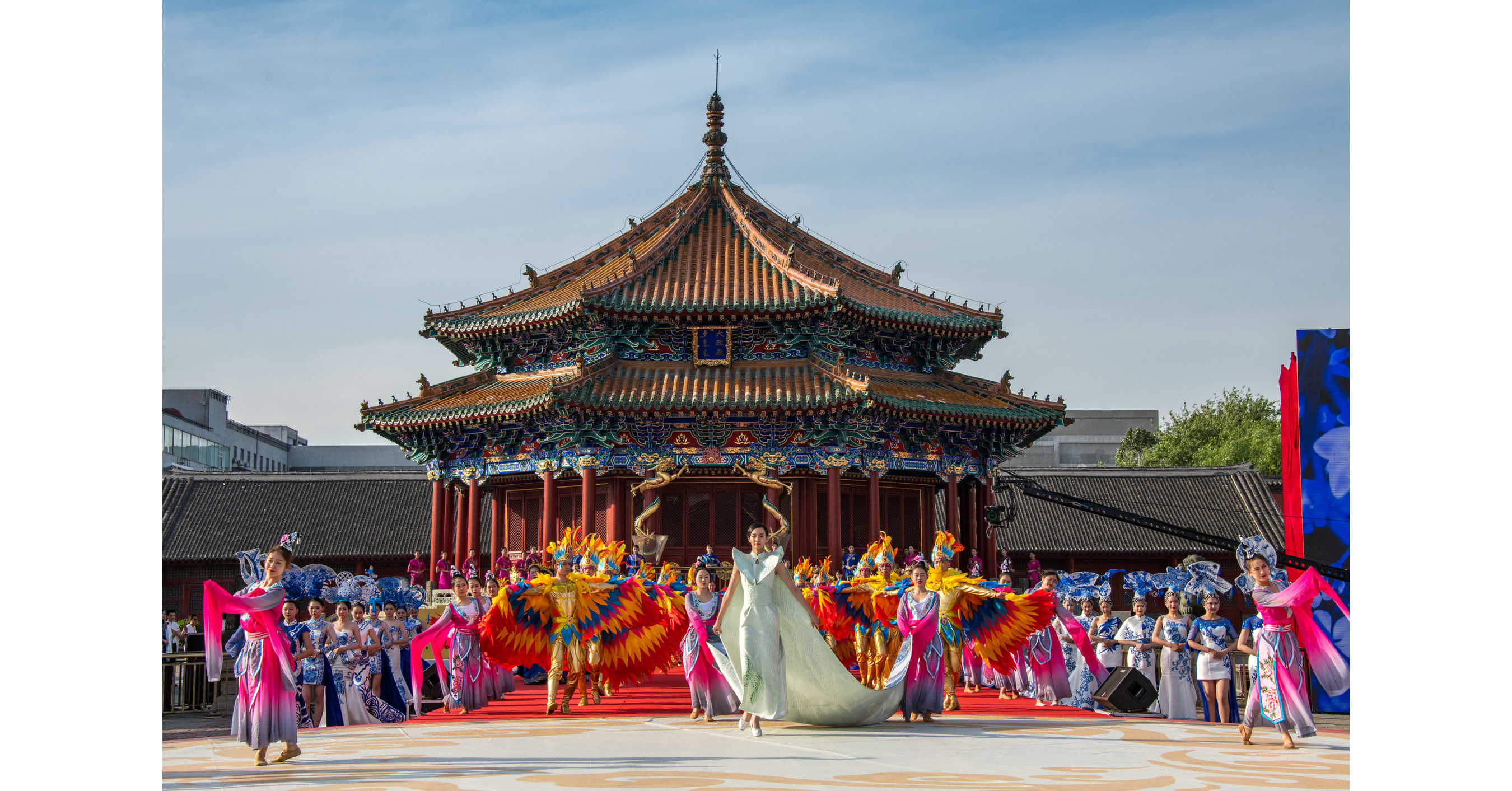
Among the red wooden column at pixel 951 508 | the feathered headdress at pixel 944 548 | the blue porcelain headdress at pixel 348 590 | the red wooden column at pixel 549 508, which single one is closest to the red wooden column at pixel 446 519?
the red wooden column at pixel 549 508

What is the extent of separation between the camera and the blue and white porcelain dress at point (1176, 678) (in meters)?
16.6

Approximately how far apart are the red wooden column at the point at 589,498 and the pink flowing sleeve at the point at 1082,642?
879cm

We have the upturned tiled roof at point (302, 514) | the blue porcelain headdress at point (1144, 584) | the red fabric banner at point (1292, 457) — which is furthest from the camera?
the upturned tiled roof at point (302, 514)

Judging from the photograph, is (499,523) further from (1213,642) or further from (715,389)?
(1213,642)

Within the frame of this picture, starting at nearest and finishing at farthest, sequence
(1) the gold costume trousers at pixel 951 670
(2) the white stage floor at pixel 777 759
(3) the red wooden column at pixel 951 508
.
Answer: (2) the white stage floor at pixel 777 759
(1) the gold costume trousers at pixel 951 670
(3) the red wooden column at pixel 951 508

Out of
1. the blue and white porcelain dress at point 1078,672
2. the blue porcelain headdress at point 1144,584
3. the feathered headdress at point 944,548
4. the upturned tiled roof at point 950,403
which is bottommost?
the blue and white porcelain dress at point 1078,672

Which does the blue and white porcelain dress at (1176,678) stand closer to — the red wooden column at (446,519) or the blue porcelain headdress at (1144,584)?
the blue porcelain headdress at (1144,584)

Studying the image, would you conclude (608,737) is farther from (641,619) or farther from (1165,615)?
(1165,615)

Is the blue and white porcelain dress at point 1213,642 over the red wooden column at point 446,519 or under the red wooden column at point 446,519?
under

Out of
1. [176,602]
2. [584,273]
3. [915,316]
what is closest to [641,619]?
[915,316]

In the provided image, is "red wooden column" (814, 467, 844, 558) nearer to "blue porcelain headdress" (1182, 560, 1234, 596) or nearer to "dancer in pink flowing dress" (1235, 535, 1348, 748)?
"blue porcelain headdress" (1182, 560, 1234, 596)

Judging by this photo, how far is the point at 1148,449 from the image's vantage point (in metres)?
65.4

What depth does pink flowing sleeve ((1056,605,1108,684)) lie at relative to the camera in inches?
688

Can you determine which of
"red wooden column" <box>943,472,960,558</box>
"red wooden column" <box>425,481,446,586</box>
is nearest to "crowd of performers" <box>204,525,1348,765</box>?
"red wooden column" <box>943,472,960,558</box>
